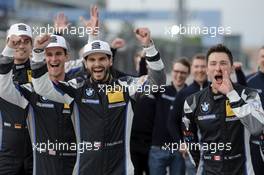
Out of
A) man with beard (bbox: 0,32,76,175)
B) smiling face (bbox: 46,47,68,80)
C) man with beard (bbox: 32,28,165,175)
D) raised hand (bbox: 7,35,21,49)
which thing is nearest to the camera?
man with beard (bbox: 32,28,165,175)

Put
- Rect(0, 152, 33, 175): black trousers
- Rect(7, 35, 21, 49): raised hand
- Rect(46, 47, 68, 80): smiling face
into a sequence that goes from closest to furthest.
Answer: Rect(7, 35, 21, 49): raised hand → Rect(46, 47, 68, 80): smiling face → Rect(0, 152, 33, 175): black trousers

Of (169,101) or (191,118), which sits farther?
(169,101)

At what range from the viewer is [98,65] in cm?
557

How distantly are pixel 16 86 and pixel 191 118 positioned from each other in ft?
6.12

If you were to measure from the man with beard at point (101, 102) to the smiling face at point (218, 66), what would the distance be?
0.50 metres

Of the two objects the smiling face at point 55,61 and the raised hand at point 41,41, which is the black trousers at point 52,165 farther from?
the raised hand at point 41,41

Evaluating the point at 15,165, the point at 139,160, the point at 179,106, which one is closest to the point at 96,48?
the point at 15,165

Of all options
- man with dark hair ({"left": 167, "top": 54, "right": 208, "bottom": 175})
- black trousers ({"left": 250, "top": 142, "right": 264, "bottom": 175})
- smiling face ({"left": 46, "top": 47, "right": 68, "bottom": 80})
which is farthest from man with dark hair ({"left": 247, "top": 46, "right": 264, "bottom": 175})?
smiling face ({"left": 46, "top": 47, "right": 68, "bottom": 80})

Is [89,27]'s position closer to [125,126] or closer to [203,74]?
[125,126]

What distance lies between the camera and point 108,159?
551 centimetres

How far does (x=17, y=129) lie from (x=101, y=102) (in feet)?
3.75

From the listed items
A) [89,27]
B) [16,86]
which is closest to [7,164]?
[16,86]

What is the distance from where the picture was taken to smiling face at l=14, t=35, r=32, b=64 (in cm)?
603

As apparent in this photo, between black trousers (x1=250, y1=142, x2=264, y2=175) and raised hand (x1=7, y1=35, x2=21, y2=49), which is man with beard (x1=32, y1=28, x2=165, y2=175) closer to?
raised hand (x1=7, y1=35, x2=21, y2=49)
